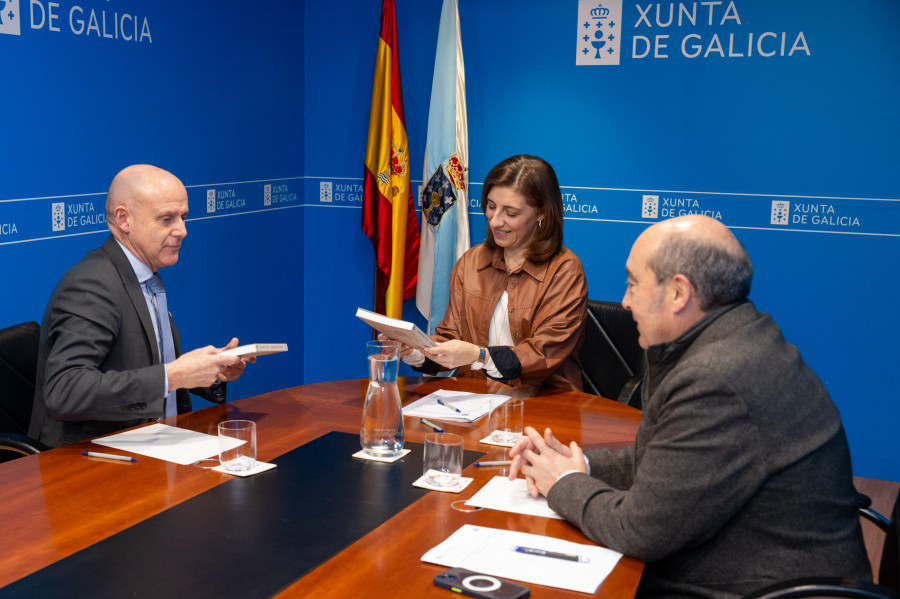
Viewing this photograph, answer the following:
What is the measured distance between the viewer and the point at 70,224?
3.72 metres

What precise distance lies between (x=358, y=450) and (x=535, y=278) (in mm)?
1312

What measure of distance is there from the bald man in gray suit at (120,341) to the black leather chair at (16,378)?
17 centimetres

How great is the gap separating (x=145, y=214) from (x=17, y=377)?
69 cm

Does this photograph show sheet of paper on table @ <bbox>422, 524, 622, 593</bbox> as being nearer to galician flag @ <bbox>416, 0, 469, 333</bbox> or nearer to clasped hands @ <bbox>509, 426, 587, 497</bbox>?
clasped hands @ <bbox>509, 426, 587, 497</bbox>

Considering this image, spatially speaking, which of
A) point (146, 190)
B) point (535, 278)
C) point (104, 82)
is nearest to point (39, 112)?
point (104, 82)

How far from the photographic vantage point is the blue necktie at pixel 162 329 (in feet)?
9.33

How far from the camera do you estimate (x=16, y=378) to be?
9.34ft

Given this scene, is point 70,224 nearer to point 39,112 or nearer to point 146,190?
point 39,112

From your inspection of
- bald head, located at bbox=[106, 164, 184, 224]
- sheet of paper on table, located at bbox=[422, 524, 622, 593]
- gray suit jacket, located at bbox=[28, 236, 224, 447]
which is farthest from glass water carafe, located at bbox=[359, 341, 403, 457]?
bald head, located at bbox=[106, 164, 184, 224]

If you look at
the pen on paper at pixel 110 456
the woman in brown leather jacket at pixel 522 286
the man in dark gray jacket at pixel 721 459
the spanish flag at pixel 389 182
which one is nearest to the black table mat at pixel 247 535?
the pen on paper at pixel 110 456

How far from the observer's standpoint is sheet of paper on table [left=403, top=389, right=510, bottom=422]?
271cm

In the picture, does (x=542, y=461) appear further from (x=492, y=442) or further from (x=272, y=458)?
(x=272, y=458)

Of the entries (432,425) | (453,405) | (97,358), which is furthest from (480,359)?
(97,358)

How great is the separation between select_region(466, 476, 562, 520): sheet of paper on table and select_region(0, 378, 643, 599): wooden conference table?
3cm
